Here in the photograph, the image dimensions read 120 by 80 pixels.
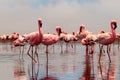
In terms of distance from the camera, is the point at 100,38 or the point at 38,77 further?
the point at 100,38

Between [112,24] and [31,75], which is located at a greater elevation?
[112,24]

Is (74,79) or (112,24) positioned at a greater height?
(112,24)

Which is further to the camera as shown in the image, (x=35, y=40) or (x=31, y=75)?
(x=35, y=40)

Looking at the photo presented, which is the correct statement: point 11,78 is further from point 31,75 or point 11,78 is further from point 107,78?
point 107,78

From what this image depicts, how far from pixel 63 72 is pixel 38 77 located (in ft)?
4.93

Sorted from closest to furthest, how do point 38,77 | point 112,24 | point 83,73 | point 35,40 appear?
point 38,77 → point 83,73 → point 35,40 → point 112,24

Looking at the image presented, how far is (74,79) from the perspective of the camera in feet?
40.7

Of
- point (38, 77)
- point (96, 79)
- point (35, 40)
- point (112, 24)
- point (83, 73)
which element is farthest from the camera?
point (112, 24)

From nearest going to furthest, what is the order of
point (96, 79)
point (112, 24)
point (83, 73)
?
point (96, 79) < point (83, 73) < point (112, 24)

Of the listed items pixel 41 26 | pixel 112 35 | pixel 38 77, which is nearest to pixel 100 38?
pixel 112 35

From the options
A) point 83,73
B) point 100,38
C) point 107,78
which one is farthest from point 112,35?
point 107,78

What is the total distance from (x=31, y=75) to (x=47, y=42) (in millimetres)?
8432

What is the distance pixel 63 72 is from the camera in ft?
47.5

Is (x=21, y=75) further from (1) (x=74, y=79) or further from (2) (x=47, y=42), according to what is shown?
(2) (x=47, y=42)
